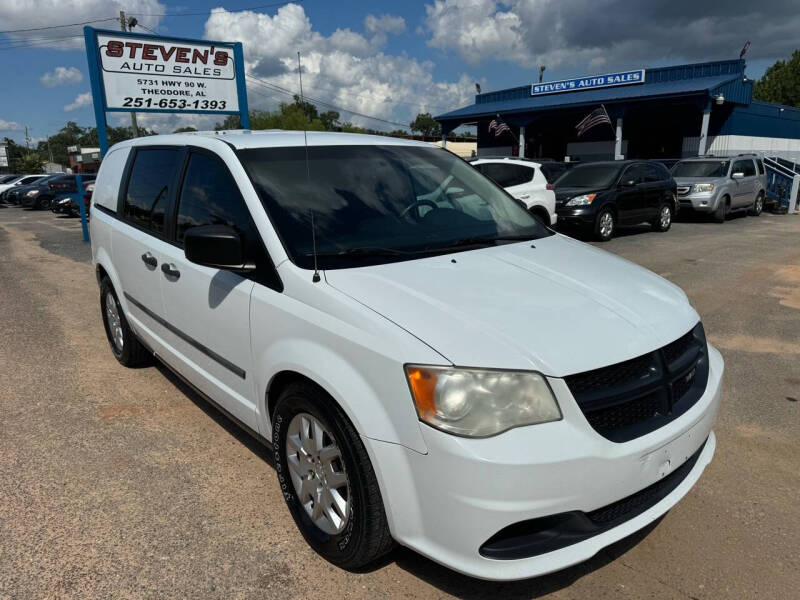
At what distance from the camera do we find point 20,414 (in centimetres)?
411

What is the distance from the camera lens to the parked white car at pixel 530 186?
11.2 m

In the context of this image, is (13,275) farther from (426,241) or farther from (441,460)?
(441,460)

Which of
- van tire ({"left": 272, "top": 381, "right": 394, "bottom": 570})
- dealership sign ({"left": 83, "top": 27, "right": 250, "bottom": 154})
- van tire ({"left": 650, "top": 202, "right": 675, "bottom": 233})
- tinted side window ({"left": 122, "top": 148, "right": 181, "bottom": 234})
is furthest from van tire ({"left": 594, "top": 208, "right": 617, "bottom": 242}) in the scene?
van tire ({"left": 272, "top": 381, "right": 394, "bottom": 570})

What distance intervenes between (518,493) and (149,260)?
2.82 meters

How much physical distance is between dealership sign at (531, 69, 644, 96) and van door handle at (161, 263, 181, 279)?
28268 mm

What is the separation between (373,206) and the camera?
305 centimetres

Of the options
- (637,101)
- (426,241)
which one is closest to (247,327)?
(426,241)

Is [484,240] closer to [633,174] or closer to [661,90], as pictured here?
[633,174]

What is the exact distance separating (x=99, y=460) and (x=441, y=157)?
2.75 metres

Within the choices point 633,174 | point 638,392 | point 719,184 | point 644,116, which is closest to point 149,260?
point 638,392

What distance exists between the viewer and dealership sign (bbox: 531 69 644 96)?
1081 inches

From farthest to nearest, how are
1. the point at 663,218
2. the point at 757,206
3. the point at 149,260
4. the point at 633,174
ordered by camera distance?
the point at 757,206 → the point at 663,218 → the point at 633,174 → the point at 149,260

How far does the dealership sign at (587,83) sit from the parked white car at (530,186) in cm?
1884

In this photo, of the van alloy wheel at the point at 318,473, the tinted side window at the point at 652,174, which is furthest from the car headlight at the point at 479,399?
the tinted side window at the point at 652,174
